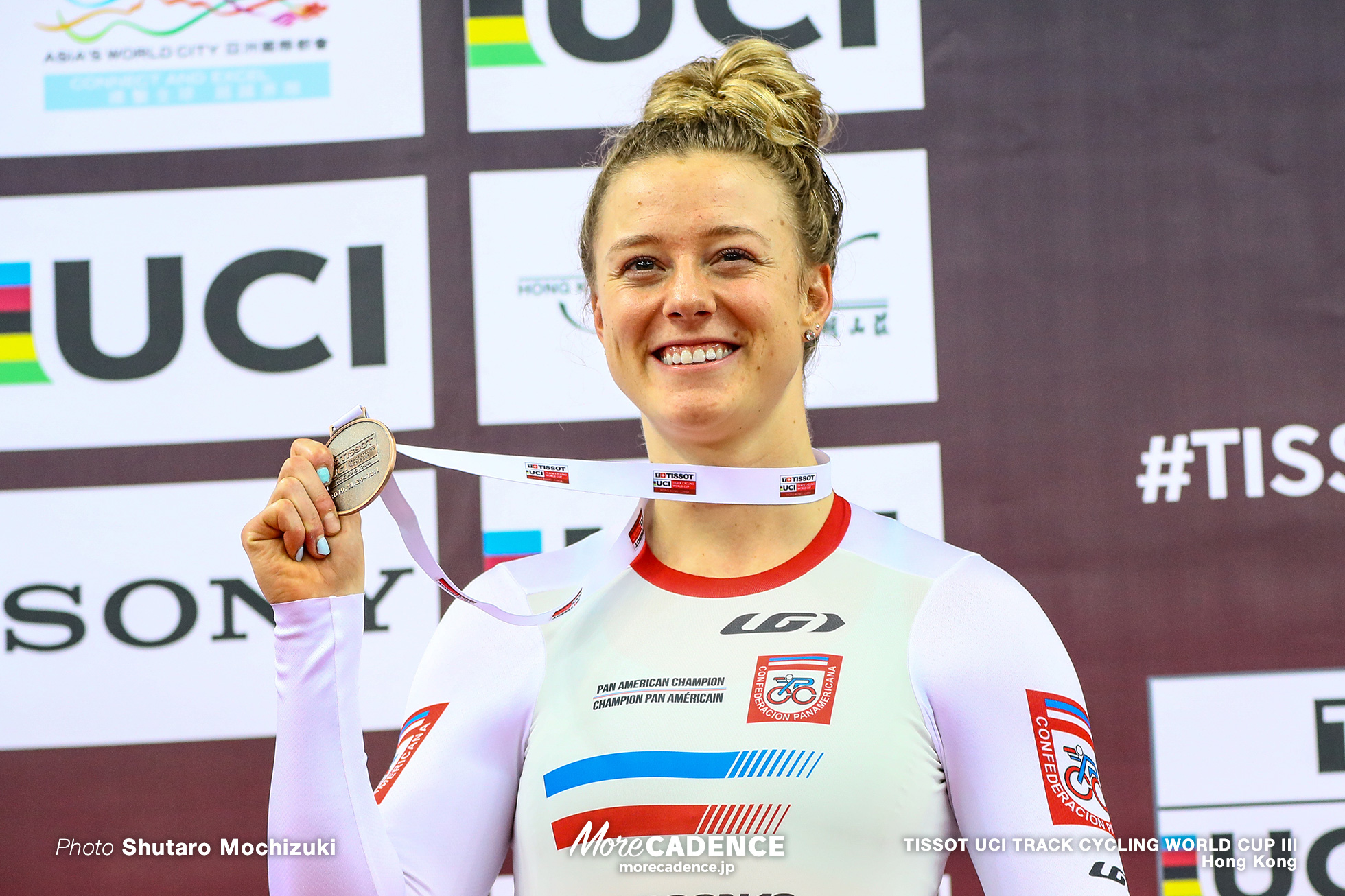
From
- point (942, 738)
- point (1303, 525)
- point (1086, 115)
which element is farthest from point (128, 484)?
point (1303, 525)

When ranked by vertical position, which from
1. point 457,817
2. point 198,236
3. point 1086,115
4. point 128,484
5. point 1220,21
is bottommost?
point 457,817

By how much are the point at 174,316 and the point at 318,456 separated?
137 cm

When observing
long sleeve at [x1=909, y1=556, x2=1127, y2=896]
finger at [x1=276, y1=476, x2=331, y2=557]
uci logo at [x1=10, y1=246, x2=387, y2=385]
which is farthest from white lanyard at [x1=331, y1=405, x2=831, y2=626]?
uci logo at [x1=10, y1=246, x2=387, y2=385]

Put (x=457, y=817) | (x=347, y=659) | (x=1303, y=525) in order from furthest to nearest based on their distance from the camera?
(x=1303, y=525)
(x=457, y=817)
(x=347, y=659)

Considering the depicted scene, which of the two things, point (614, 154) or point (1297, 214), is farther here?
point (1297, 214)

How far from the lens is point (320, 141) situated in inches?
92.7

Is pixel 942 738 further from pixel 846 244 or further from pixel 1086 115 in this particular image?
pixel 1086 115

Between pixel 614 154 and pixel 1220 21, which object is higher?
pixel 1220 21

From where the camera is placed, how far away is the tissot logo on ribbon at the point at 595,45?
232 cm

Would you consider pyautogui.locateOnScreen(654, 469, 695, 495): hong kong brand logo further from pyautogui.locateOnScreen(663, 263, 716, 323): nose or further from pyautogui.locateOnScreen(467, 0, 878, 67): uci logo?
pyautogui.locateOnScreen(467, 0, 878, 67): uci logo

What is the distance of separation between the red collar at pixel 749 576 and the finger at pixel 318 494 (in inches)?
15.9

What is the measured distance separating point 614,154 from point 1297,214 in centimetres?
161

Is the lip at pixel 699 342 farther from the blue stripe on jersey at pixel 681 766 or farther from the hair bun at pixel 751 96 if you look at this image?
the blue stripe on jersey at pixel 681 766

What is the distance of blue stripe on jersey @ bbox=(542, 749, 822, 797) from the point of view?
1185mm
